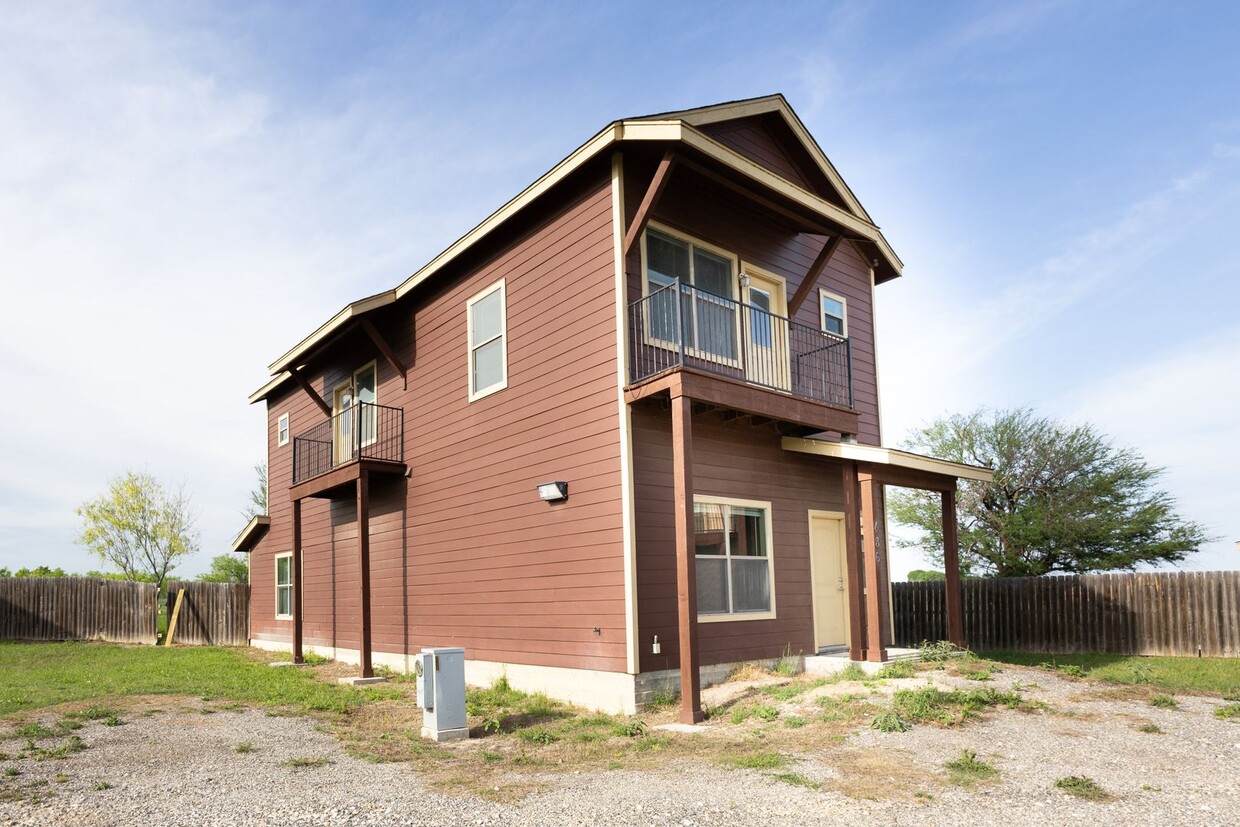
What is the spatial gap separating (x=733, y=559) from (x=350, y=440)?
29.4ft

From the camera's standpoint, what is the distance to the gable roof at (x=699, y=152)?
35.1 ft

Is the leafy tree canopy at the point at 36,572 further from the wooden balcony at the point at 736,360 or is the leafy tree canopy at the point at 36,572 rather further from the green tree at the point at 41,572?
the wooden balcony at the point at 736,360

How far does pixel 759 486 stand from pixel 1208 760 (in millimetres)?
6230

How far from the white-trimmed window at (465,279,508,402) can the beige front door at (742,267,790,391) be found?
3.52 meters

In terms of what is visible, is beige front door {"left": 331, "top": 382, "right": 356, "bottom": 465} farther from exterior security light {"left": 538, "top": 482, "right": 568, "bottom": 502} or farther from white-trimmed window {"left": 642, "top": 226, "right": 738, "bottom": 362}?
white-trimmed window {"left": 642, "top": 226, "right": 738, "bottom": 362}

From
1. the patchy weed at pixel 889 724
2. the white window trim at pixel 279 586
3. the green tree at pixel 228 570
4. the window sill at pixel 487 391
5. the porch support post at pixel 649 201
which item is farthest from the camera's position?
the green tree at pixel 228 570

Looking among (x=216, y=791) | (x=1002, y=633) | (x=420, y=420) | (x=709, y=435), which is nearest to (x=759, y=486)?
(x=709, y=435)

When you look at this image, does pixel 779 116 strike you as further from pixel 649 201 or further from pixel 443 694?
pixel 443 694

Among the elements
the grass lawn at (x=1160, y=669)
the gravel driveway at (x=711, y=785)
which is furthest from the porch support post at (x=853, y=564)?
the gravel driveway at (x=711, y=785)

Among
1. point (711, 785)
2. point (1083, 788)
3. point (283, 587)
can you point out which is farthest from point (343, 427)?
point (1083, 788)

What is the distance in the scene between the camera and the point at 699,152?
35.6 feet

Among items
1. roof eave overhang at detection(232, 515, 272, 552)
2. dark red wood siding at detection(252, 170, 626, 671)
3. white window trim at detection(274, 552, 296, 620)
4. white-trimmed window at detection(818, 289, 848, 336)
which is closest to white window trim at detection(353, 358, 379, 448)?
dark red wood siding at detection(252, 170, 626, 671)

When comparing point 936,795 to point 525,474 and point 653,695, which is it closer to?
point 653,695

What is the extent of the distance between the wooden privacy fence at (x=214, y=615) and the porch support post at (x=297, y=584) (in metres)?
6.15
